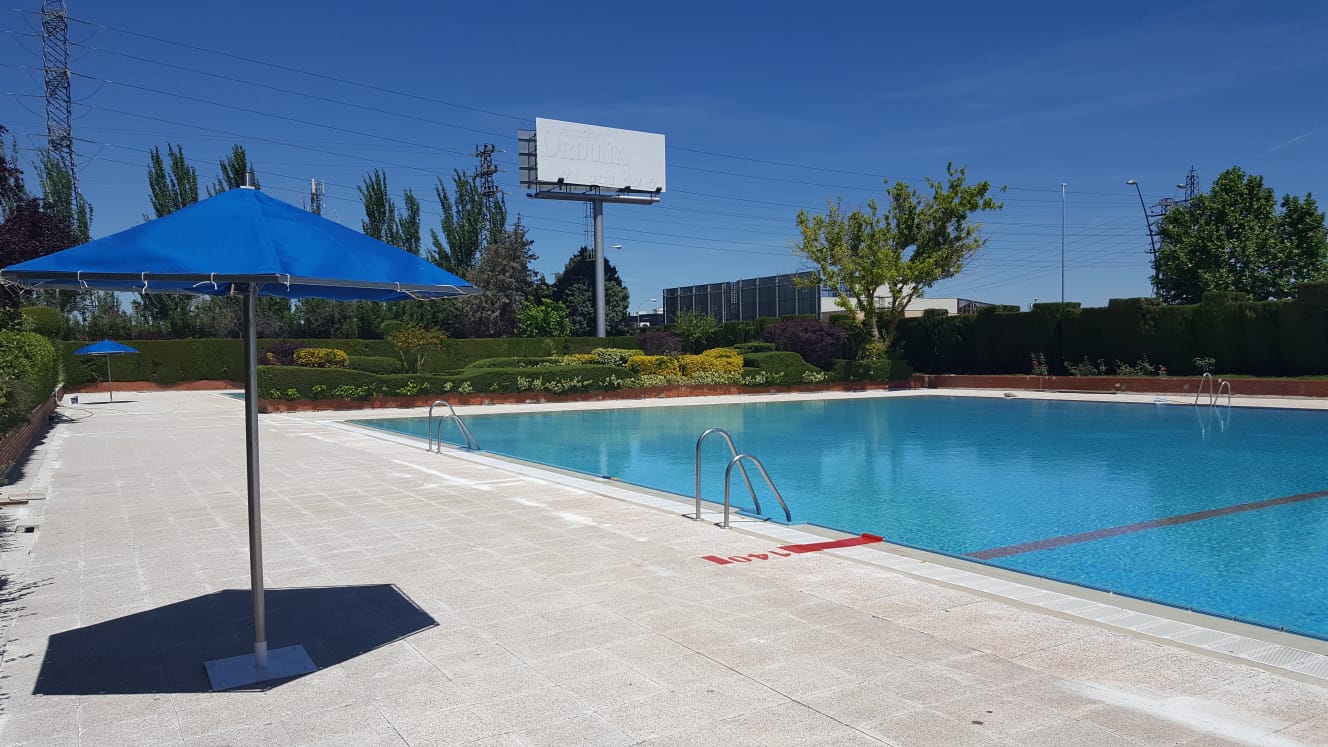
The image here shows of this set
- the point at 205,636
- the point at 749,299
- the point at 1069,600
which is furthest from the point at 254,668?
the point at 749,299

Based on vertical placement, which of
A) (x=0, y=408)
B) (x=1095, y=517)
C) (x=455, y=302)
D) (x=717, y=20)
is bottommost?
(x=1095, y=517)

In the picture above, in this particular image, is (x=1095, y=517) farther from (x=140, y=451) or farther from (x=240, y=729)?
(x=140, y=451)

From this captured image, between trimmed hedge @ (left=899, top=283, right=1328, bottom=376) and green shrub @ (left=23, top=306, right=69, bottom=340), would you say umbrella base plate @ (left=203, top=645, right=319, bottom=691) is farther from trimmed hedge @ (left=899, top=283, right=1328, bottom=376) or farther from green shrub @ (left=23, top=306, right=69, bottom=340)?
trimmed hedge @ (left=899, top=283, right=1328, bottom=376)

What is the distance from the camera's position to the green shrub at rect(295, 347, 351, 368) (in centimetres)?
3103

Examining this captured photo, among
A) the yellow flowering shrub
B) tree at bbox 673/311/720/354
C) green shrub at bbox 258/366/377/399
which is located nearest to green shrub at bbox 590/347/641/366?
the yellow flowering shrub

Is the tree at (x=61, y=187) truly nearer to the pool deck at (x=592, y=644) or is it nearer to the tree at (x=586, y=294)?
the tree at (x=586, y=294)

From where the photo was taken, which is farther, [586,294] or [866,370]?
[586,294]

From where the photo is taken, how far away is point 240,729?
3.81 m

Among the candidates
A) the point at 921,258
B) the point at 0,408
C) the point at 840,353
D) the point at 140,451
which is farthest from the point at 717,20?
the point at 0,408

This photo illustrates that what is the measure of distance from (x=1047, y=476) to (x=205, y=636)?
12.1 metres

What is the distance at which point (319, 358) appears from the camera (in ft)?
102

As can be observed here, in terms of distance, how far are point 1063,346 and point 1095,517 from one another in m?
24.8

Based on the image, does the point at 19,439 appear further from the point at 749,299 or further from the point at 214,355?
the point at 749,299

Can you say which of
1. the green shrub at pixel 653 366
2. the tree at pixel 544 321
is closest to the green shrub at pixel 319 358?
the green shrub at pixel 653 366
